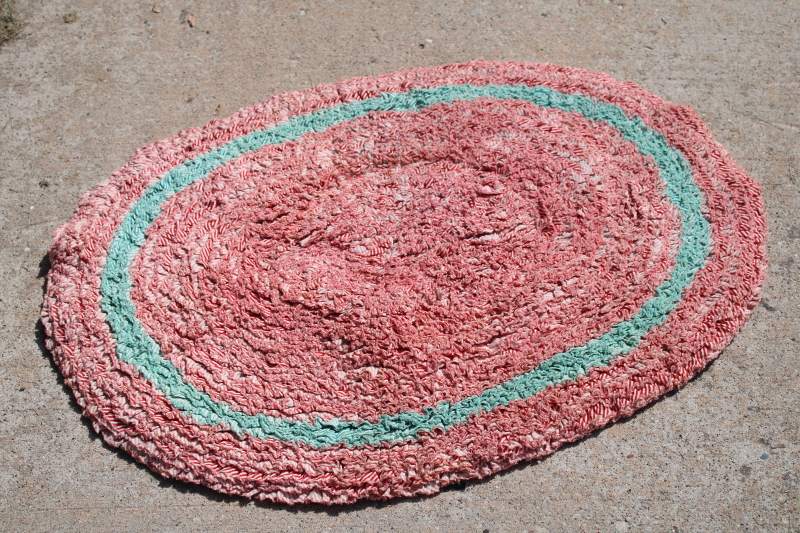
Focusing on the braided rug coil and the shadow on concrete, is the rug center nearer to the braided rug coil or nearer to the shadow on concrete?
the braided rug coil

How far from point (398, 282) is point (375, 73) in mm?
1017

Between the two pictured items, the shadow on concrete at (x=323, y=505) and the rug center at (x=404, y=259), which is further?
the rug center at (x=404, y=259)

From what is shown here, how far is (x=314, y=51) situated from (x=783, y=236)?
185 centimetres

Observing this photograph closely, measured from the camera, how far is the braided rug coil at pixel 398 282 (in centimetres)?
202

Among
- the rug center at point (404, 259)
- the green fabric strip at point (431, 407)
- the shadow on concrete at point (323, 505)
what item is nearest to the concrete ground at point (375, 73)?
the shadow on concrete at point (323, 505)

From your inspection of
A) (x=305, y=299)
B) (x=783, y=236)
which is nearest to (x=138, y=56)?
(x=305, y=299)

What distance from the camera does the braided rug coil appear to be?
2018mm

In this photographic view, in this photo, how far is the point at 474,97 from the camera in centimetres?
268

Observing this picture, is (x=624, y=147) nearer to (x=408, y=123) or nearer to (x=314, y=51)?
(x=408, y=123)

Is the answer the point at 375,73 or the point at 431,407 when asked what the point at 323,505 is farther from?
the point at 375,73

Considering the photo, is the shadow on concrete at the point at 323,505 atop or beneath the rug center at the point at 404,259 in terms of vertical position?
beneath

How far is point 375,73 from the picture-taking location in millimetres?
2877

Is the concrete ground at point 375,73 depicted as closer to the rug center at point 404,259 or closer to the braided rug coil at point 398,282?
the braided rug coil at point 398,282

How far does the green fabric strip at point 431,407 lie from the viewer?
2.02 m
